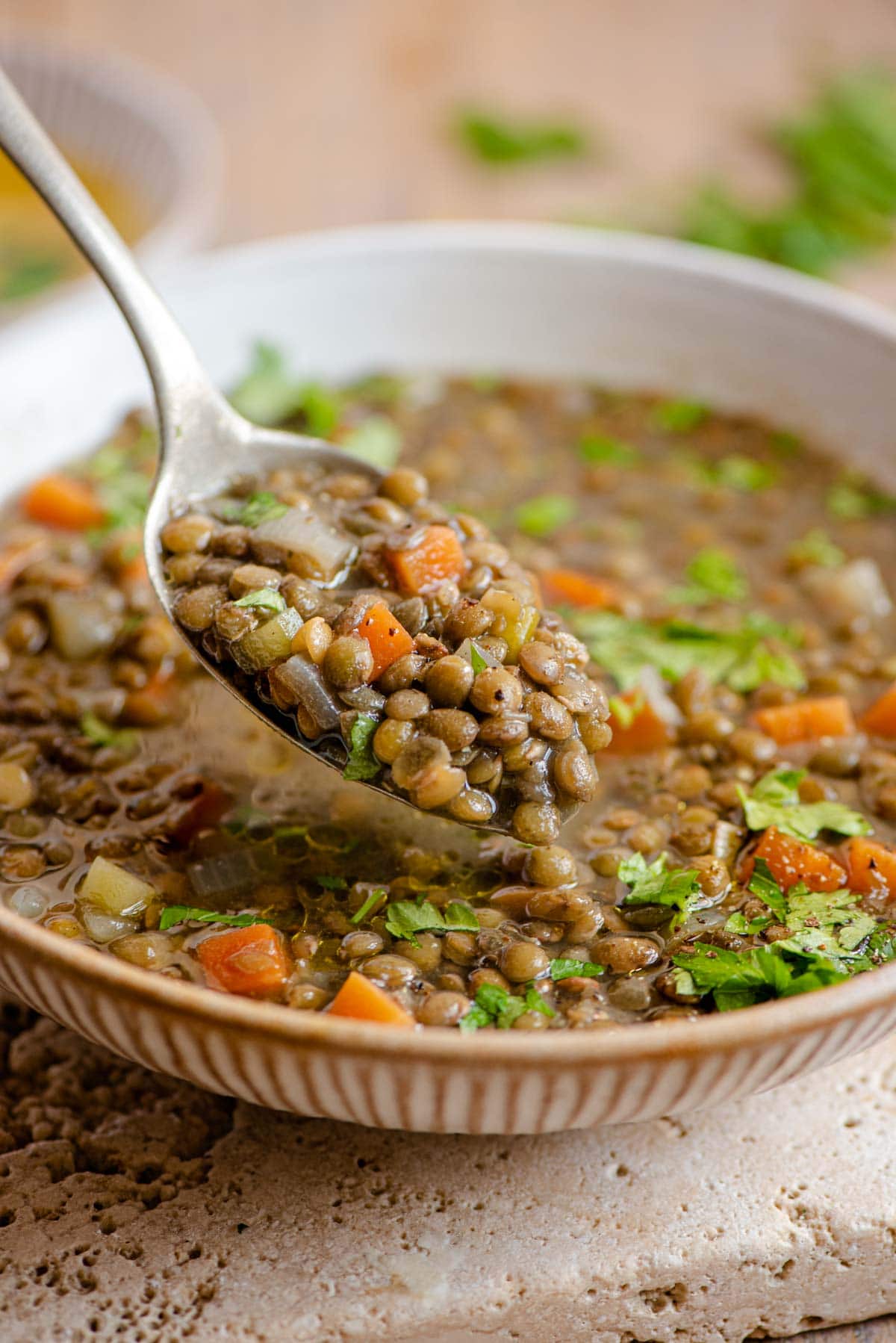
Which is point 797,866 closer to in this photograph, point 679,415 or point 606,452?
point 606,452

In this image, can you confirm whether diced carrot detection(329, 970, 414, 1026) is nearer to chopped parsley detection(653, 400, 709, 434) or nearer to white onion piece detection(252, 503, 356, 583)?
white onion piece detection(252, 503, 356, 583)

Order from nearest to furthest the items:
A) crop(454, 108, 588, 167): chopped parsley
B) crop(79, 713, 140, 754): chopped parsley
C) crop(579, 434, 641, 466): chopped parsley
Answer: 1. crop(79, 713, 140, 754): chopped parsley
2. crop(579, 434, 641, 466): chopped parsley
3. crop(454, 108, 588, 167): chopped parsley

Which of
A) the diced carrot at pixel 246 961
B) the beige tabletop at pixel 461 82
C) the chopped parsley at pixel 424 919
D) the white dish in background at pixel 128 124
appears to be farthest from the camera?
the beige tabletop at pixel 461 82

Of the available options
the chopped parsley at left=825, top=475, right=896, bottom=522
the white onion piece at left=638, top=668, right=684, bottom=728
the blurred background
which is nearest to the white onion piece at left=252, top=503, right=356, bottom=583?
the white onion piece at left=638, top=668, right=684, bottom=728

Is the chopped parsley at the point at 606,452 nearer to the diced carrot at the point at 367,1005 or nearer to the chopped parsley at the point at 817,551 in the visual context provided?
the chopped parsley at the point at 817,551

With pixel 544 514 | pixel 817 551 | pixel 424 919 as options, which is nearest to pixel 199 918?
pixel 424 919

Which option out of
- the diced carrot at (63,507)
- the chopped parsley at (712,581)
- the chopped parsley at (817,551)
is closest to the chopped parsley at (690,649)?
the chopped parsley at (712,581)
